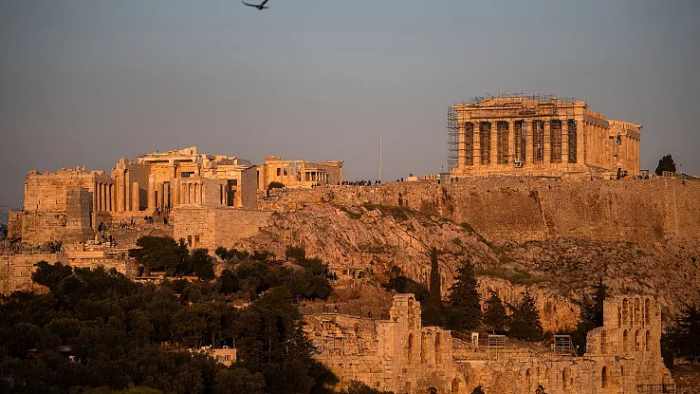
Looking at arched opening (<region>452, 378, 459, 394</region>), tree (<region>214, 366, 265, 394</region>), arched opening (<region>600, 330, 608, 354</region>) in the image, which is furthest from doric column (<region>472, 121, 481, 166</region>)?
tree (<region>214, 366, 265, 394</region>)

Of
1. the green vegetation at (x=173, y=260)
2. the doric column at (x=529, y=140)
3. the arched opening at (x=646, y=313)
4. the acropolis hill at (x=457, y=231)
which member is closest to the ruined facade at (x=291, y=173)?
the acropolis hill at (x=457, y=231)

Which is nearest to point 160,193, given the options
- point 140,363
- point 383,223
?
point 383,223

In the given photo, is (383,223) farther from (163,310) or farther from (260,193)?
(163,310)

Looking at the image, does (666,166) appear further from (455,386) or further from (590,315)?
(455,386)

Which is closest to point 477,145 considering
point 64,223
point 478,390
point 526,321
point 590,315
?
point 590,315

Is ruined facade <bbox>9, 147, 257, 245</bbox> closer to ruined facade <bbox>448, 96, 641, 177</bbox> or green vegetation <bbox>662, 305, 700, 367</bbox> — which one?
ruined facade <bbox>448, 96, 641, 177</bbox>
